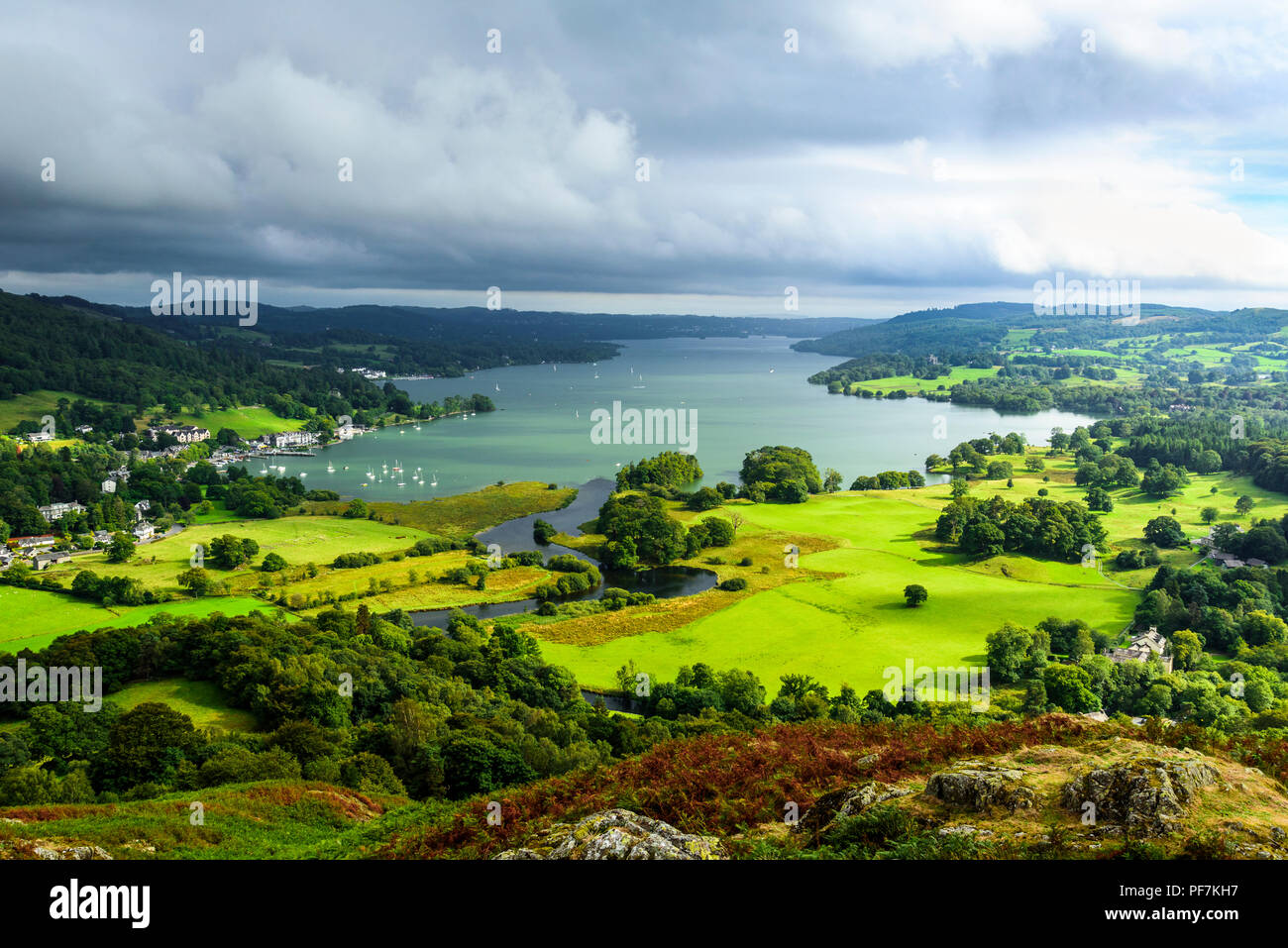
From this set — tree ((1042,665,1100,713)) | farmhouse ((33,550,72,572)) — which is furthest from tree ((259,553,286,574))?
tree ((1042,665,1100,713))

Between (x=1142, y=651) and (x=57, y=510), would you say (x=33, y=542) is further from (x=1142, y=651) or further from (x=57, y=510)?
(x=1142, y=651)

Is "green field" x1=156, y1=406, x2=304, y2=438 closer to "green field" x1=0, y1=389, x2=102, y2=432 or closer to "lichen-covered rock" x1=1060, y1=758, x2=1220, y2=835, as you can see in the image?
"green field" x1=0, y1=389, x2=102, y2=432

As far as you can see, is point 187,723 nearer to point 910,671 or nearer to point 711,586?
point 910,671

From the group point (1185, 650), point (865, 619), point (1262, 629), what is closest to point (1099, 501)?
point (1262, 629)

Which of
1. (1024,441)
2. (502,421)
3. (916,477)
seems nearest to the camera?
(916,477)

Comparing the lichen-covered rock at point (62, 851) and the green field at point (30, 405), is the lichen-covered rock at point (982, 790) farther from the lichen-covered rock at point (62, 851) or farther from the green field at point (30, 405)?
the green field at point (30, 405)

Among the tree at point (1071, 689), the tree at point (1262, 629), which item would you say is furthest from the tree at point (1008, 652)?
the tree at point (1262, 629)
